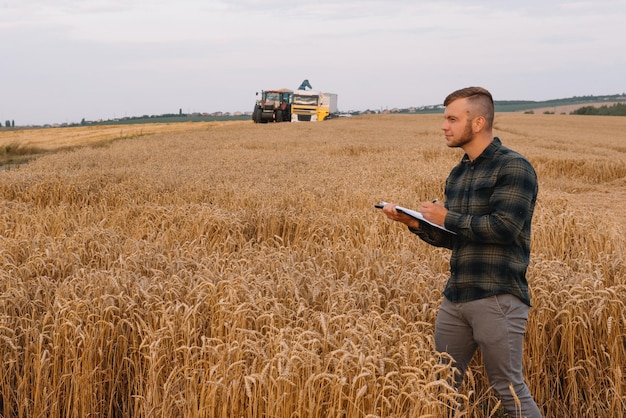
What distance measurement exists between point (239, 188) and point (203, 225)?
364cm

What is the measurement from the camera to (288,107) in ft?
185

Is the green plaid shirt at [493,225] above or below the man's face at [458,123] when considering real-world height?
below

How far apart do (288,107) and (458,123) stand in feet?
178

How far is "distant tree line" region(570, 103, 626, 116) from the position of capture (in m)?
93.3

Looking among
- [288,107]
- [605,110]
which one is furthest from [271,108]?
[605,110]

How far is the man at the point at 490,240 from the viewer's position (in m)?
2.96

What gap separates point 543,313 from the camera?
4.18 meters

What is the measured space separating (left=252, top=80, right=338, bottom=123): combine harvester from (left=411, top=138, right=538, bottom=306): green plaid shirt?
5129 cm

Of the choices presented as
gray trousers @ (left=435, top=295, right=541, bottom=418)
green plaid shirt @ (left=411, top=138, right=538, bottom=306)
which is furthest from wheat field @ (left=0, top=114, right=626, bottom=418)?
green plaid shirt @ (left=411, top=138, right=538, bottom=306)

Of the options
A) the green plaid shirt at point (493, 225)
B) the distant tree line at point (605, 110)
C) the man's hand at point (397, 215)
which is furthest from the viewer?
A: the distant tree line at point (605, 110)

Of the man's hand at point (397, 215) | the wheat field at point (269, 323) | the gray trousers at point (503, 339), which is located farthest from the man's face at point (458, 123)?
the wheat field at point (269, 323)

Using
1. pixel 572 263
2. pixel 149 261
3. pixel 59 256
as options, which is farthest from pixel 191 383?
pixel 572 263

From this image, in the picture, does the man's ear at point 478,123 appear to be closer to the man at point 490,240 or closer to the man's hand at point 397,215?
the man at point 490,240

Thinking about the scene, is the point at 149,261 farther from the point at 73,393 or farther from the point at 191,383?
the point at 191,383
